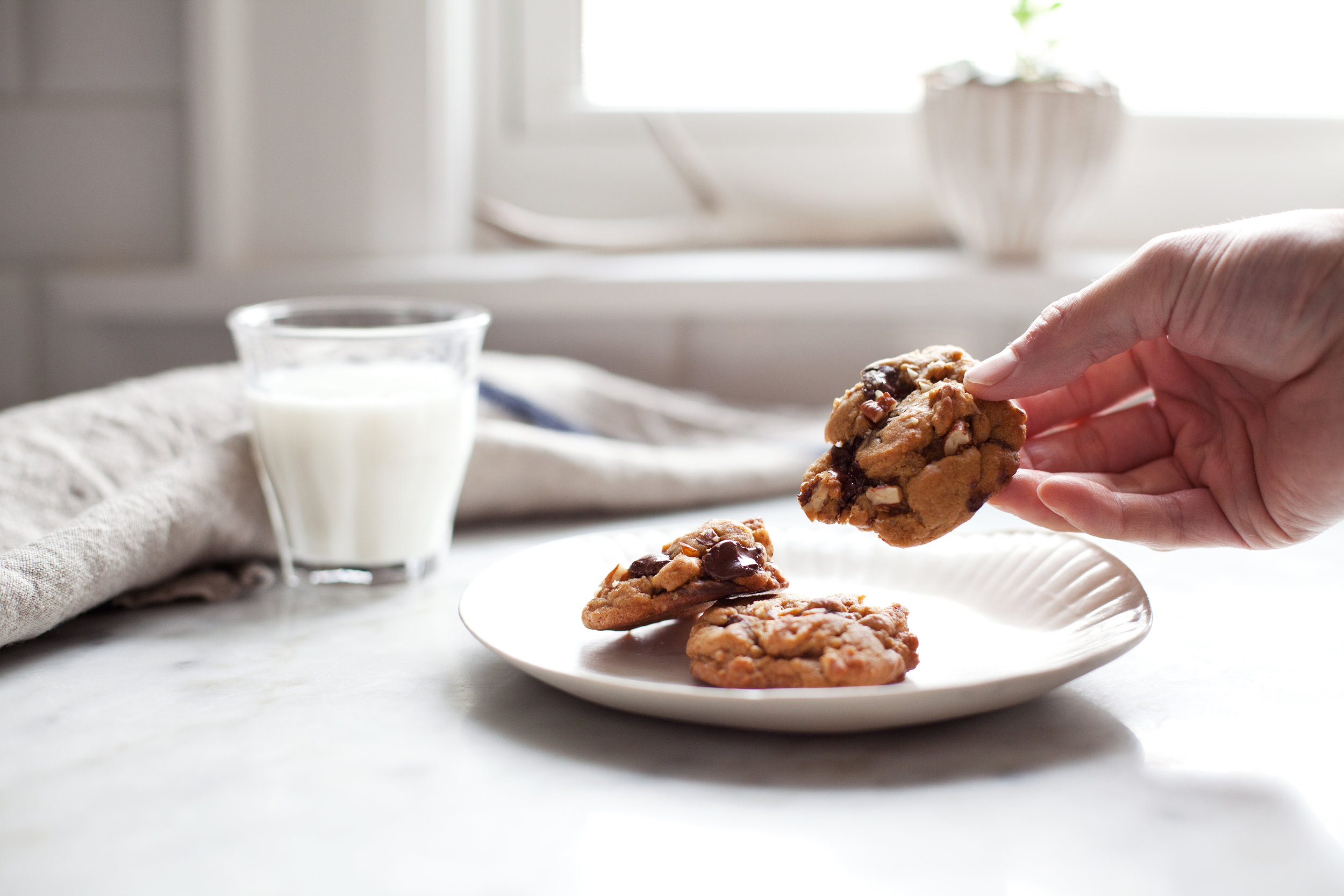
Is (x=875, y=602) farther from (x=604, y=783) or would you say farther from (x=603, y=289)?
(x=603, y=289)

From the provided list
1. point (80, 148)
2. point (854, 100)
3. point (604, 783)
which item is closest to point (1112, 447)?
point (604, 783)

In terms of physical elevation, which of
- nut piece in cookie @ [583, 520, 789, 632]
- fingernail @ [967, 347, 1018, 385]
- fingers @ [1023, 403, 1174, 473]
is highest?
fingernail @ [967, 347, 1018, 385]

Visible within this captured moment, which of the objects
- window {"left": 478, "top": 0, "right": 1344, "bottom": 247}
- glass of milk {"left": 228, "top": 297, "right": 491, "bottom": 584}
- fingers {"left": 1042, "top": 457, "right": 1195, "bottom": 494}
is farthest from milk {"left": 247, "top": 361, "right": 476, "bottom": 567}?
window {"left": 478, "top": 0, "right": 1344, "bottom": 247}

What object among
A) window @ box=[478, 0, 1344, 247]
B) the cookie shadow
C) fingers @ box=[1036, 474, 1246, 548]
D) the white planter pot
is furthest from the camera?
window @ box=[478, 0, 1344, 247]

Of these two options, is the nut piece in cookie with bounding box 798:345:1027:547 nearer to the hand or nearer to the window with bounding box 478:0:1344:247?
the hand

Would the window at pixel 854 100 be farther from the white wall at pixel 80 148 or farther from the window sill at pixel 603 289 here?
the white wall at pixel 80 148

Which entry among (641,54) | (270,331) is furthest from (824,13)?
(270,331)
